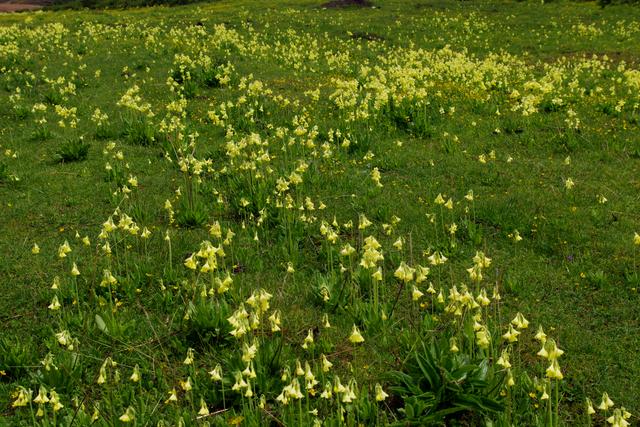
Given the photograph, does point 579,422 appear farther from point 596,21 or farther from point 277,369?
point 596,21

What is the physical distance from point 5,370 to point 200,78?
14002mm

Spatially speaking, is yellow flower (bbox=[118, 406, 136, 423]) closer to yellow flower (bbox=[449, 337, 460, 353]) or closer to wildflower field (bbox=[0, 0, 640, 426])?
wildflower field (bbox=[0, 0, 640, 426])

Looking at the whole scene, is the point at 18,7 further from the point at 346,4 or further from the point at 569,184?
the point at 569,184

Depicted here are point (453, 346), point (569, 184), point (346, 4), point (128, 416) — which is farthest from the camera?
point (346, 4)

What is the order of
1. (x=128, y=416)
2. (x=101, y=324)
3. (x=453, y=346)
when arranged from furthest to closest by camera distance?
(x=101, y=324) → (x=453, y=346) → (x=128, y=416)

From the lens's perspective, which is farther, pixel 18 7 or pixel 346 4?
pixel 18 7

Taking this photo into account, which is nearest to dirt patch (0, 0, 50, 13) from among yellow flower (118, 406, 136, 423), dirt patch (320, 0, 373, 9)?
dirt patch (320, 0, 373, 9)

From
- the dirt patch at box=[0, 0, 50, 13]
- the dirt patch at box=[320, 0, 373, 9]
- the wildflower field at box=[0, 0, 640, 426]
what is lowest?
the wildflower field at box=[0, 0, 640, 426]

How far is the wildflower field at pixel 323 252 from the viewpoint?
5277 mm

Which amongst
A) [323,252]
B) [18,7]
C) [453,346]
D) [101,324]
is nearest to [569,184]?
[323,252]

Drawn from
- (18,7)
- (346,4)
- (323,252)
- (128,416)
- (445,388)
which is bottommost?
(323,252)

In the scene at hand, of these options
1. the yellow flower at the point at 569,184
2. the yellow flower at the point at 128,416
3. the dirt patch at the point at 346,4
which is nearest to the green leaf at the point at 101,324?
the yellow flower at the point at 128,416

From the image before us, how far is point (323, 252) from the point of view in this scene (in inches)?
323

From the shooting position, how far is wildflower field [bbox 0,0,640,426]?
5.28 metres
